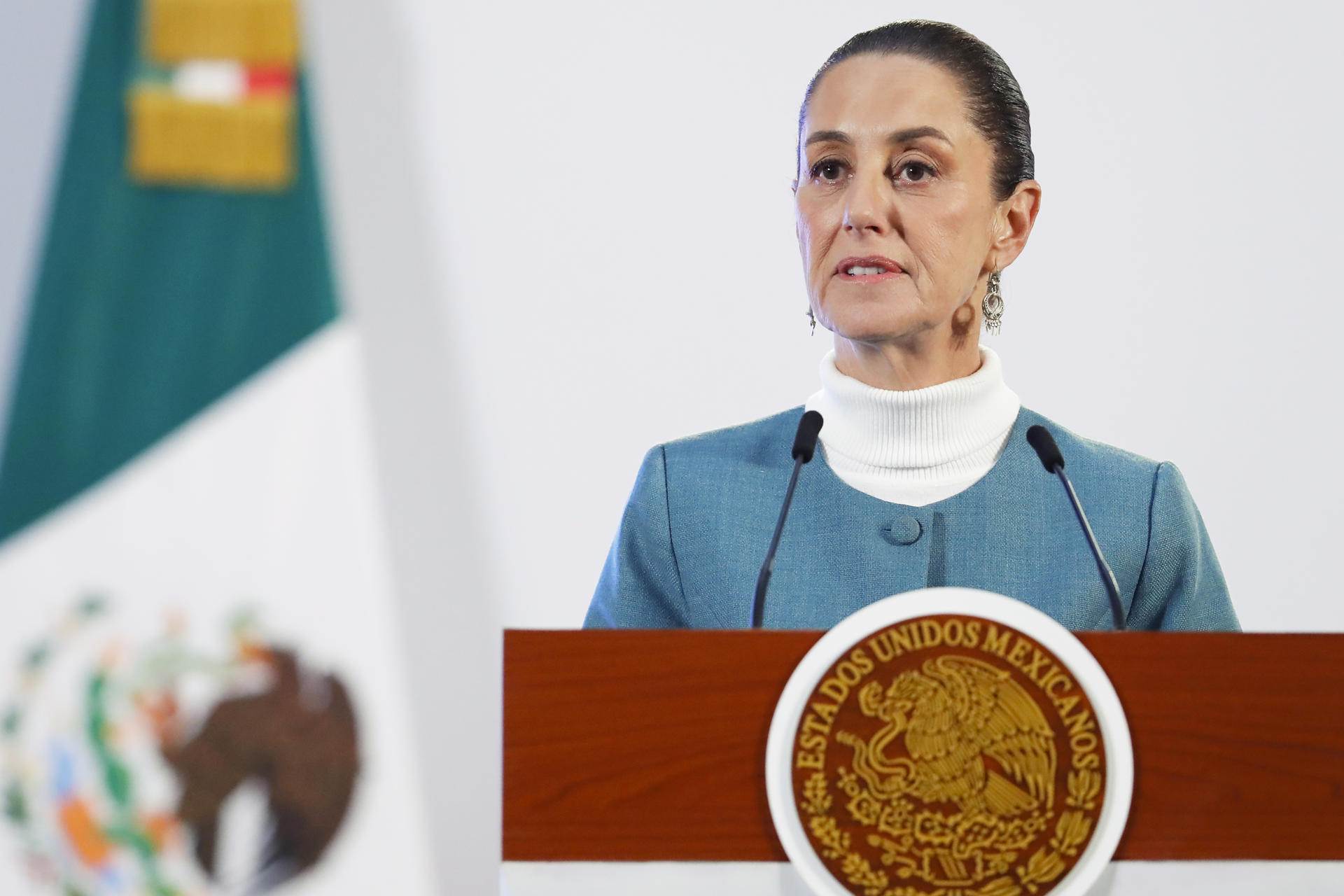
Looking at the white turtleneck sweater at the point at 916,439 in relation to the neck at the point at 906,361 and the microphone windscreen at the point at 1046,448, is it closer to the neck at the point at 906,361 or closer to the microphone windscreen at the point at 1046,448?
the neck at the point at 906,361

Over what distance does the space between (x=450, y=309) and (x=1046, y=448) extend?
4.88 feet

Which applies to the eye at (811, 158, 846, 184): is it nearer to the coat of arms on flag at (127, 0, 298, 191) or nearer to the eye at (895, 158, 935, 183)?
the eye at (895, 158, 935, 183)

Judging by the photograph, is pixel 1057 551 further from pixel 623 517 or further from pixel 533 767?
pixel 533 767

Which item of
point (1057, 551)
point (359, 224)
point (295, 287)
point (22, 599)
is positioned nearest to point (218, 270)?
point (295, 287)

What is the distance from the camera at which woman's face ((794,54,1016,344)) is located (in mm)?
1607

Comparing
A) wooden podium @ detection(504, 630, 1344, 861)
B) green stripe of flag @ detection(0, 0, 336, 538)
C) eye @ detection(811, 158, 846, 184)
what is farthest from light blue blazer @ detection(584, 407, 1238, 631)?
green stripe of flag @ detection(0, 0, 336, 538)

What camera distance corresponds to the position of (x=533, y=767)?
96cm

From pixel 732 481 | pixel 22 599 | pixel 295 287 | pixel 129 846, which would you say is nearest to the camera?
pixel 732 481

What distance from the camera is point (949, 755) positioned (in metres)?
0.92

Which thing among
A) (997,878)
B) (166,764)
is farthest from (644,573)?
(166,764)

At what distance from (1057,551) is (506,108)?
147 cm

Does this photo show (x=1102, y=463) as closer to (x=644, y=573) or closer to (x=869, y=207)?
(x=869, y=207)

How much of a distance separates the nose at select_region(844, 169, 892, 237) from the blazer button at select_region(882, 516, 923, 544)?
0.37m

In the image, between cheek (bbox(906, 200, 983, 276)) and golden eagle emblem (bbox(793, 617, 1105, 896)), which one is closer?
golden eagle emblem (bbox(793, 617, 1105, 896))
